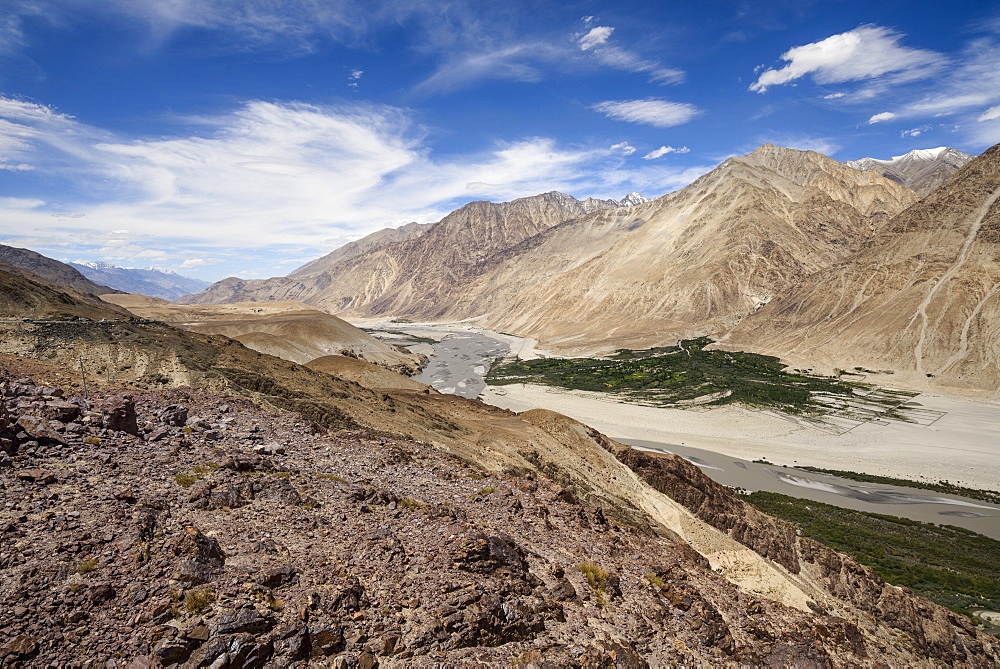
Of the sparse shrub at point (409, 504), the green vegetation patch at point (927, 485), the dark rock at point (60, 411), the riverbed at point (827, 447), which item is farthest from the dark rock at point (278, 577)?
the green vegetation patch at point (927, 485)

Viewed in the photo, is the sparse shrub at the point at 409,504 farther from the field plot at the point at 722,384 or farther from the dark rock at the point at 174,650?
the field plot at the point at 722,384

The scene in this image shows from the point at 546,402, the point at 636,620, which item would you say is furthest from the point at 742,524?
the point at 546,402

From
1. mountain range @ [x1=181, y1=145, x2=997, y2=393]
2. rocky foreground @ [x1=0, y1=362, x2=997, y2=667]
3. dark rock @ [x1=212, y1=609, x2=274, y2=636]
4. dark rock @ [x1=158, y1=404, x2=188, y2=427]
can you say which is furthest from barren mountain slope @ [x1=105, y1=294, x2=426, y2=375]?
dark rock @ [x1=212, y1=609, x2=274, y2=636]

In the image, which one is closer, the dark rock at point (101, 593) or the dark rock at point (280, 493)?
the dark rock at point (101, 593)

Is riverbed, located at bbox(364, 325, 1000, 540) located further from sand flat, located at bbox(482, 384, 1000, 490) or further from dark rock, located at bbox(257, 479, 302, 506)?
dark rock, located at bbox(257, 479, 302, 506)

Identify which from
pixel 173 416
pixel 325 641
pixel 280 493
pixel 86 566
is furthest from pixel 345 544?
pixel 173 416

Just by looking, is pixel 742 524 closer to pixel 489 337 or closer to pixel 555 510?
pixel 555 510
